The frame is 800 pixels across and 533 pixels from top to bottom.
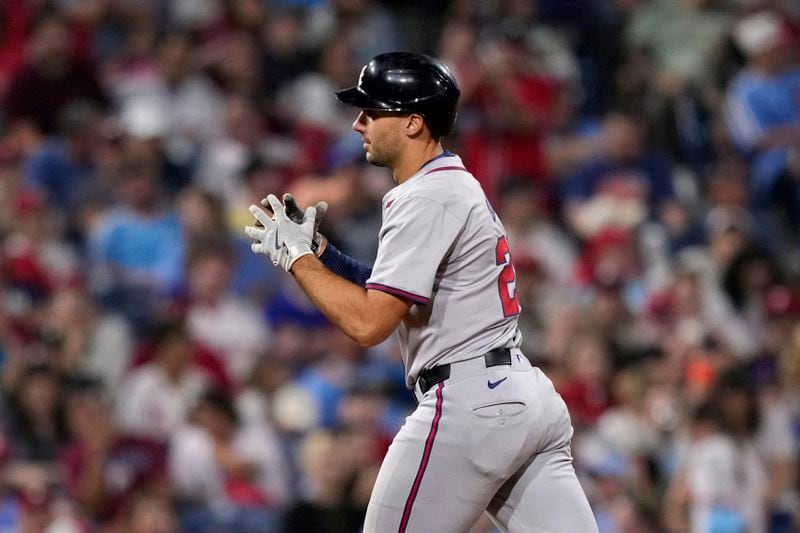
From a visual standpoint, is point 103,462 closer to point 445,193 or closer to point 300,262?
point 300,262

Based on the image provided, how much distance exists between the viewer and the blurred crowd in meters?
7.51

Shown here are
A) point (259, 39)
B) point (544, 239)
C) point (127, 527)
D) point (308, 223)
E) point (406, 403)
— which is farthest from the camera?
point (259, 39)

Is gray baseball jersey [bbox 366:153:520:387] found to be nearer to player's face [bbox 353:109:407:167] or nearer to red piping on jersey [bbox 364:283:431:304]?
red piping on jersey [bbox 364:283:431:304]

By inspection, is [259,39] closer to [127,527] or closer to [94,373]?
[94,373]

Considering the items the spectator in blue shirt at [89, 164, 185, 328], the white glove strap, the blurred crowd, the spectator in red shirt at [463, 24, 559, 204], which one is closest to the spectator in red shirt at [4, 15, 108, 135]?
the blurred crowd

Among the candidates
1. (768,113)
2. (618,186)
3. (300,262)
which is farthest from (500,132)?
(300,262)

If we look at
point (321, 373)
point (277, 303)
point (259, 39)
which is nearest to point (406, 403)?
point (321, 373)

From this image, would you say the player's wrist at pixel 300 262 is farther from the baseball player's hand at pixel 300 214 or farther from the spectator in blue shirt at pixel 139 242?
the spectator in blue shirt at pixel 139 242

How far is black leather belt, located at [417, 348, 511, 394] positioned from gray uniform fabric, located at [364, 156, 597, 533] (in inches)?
0.6

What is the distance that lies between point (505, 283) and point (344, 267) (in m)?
0.51

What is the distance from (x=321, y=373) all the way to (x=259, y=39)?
148 inches

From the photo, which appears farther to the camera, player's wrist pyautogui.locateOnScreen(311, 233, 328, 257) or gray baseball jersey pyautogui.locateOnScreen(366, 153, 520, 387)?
player's wrist pyautogui.locateOnScreen(311, 233, 328, 257)

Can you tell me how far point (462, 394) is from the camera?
390 cm

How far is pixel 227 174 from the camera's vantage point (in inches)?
396
